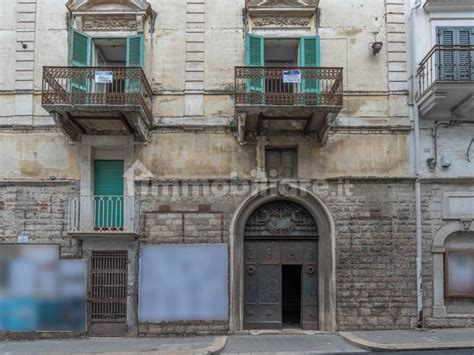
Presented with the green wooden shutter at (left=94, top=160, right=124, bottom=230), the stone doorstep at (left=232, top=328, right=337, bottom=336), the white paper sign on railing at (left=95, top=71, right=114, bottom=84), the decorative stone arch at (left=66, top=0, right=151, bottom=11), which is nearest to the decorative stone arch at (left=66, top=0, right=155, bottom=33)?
the decorative stone arch at (left=66, top=0, right=151, bottom=11)

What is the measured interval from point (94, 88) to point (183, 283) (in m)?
5.31

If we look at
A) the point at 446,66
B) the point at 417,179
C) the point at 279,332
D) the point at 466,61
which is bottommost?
the point at 279,332

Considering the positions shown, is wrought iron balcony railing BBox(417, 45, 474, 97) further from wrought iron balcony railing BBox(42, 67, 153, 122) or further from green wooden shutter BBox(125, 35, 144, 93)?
green wooden shutter BBox(125, 35, 144, 93)

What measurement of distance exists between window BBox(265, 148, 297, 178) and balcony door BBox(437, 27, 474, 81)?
4074 millimetres

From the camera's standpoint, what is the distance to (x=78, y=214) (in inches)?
502

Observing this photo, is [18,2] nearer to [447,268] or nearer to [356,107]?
[356,107]

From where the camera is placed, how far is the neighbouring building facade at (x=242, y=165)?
1255 centimetres

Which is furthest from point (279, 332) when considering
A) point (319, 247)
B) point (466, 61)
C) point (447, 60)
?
point (466, 61)

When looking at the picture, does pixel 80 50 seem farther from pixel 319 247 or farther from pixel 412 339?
pixel 412 339

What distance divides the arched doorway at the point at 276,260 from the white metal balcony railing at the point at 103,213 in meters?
2.89

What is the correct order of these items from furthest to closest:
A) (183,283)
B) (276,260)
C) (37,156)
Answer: (276,260) < (37,156) < (183,283)

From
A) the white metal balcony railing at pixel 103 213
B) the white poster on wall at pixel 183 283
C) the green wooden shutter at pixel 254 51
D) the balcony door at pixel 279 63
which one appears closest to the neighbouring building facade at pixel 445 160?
the balcony door at pixel 279 63

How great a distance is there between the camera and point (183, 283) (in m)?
12.5

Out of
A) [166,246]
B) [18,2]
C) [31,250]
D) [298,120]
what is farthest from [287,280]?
[18,2]
